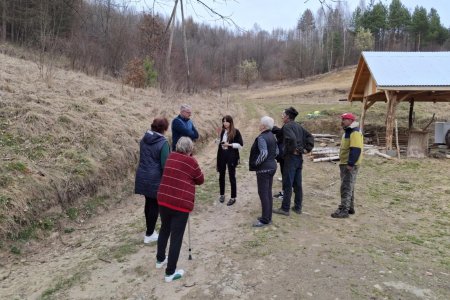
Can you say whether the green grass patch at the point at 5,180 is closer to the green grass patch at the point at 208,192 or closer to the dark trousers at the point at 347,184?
the green grass patch at the point at 208,192

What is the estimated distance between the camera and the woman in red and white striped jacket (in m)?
4.16

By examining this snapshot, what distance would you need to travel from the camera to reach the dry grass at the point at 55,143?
6000mm

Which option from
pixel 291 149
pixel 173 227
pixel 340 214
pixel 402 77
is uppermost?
pixel 402 77

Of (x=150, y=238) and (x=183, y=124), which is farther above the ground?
(x=183, y=124)

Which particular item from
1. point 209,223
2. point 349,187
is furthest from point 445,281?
point 209,223

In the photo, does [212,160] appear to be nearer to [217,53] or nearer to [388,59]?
[388,59]

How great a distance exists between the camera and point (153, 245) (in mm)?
5418

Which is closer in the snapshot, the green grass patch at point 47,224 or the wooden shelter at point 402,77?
the green grass patch at point 47,224

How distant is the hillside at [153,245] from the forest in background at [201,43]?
3048mm

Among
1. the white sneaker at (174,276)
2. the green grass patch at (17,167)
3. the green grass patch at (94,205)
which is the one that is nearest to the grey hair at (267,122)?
the white sneaker at (174,276)

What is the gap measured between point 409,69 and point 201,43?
5598cm

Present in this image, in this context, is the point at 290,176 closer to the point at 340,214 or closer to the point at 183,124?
the point at 340,214

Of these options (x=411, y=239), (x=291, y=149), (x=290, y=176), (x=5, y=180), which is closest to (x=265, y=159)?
(x=291, y=149)

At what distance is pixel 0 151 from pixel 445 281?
7.55 metres
